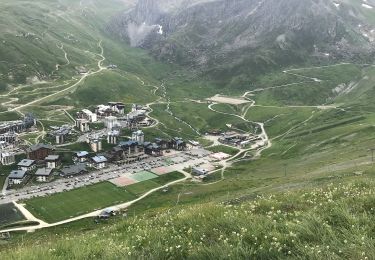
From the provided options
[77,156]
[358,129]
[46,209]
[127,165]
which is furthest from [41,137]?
[358,129]

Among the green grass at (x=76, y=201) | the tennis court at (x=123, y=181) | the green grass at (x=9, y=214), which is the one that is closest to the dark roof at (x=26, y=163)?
the green grass at (x=76, y=201)

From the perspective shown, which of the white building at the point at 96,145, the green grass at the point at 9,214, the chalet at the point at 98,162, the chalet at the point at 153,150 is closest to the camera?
the green grass at the point at 9,214

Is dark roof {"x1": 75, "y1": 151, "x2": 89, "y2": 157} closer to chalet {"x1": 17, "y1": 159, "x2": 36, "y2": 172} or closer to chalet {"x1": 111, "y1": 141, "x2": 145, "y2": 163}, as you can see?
chalet {"x1": 111, "y1": 141, "x2": 145, "y2": 163}

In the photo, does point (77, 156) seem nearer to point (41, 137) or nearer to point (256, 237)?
point (41, 137)

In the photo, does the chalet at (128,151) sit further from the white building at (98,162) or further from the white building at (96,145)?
the white building at (98,162)

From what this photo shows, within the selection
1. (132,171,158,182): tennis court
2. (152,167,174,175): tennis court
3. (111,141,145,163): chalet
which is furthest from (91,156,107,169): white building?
(152,167,174,175): tennis court
